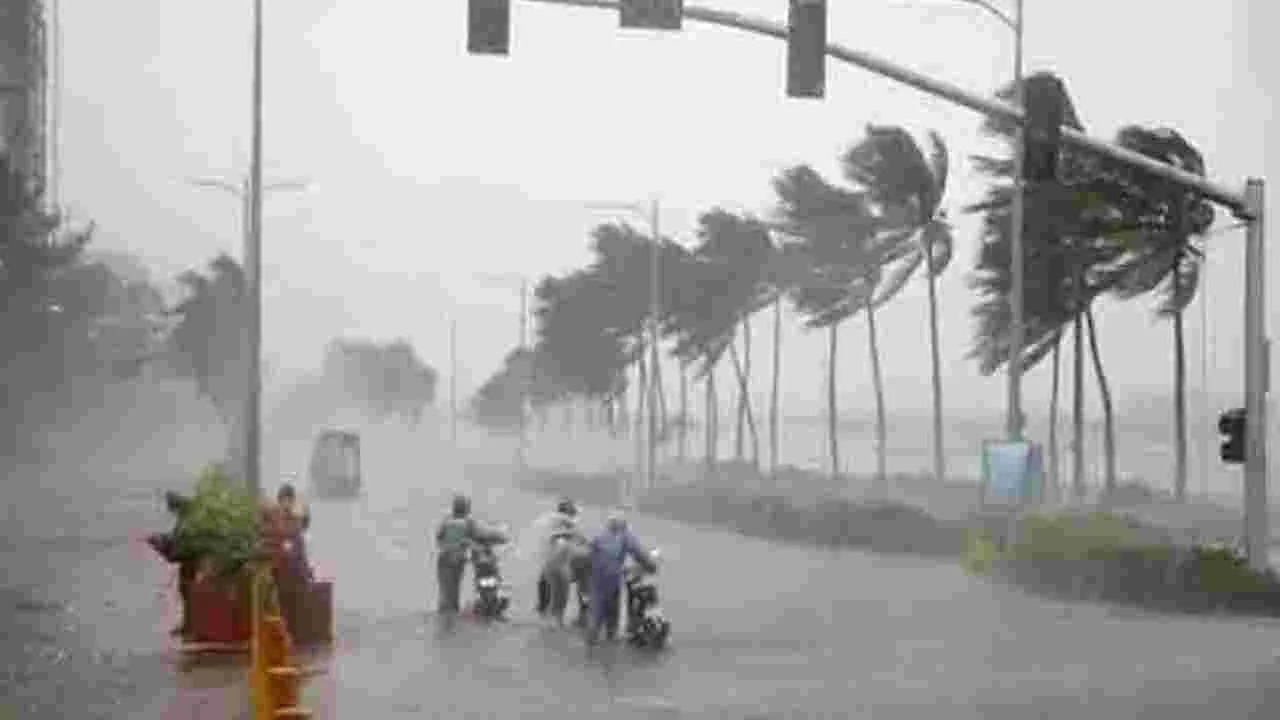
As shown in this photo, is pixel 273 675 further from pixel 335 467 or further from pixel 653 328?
pixel 335 467

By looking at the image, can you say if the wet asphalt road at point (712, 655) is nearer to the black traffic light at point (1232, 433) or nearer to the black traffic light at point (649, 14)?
the black traffic light at point (1232, 433)

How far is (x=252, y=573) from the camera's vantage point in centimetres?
2083

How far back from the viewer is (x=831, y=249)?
66.8m

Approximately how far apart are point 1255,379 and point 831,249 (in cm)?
4189

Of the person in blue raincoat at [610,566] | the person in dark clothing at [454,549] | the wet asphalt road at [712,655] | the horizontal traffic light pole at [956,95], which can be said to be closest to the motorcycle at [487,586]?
the person in dark clothing at [454,549]

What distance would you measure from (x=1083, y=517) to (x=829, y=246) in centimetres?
3565

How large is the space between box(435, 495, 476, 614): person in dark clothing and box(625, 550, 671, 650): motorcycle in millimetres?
3667

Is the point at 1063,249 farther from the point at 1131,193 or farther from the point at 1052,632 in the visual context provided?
the point at 1052,632

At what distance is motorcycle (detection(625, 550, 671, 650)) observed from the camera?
71.9 ft

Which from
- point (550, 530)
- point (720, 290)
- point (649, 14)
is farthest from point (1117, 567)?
point (720, 290)

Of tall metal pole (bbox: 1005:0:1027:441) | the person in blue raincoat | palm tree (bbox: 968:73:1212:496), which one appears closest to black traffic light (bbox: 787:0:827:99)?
the person in blue raincoat

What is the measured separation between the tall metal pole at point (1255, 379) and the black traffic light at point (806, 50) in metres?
8.06

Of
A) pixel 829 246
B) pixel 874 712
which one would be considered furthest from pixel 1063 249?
pixel 874 712

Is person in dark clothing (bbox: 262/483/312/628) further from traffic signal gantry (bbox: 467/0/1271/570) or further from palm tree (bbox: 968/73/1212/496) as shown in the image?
palm tree (bbox: 968/73/1212/496)
